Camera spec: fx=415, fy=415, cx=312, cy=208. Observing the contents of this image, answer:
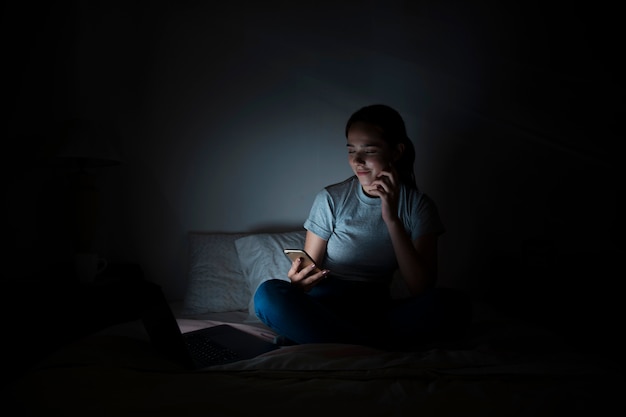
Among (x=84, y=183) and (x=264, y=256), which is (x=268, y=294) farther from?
(x=84, y=183)

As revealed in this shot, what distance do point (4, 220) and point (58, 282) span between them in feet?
1.62

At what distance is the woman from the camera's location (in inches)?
47.6

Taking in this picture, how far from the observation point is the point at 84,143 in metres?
1.59

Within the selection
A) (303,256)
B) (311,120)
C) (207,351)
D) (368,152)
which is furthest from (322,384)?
(311,120)

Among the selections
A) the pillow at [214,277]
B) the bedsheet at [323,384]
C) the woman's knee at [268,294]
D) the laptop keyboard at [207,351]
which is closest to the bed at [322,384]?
the bedsheet at [323,384]

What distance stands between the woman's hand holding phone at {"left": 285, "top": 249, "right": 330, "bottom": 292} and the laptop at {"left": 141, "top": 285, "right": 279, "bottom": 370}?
208 mm

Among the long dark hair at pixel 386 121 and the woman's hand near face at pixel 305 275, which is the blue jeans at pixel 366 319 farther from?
the long dark hair at pixel 386 121

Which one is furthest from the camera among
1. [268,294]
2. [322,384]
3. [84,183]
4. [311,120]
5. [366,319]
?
[311,120]

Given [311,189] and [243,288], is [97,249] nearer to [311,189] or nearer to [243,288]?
[243,288]

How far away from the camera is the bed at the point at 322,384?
2.23 ft

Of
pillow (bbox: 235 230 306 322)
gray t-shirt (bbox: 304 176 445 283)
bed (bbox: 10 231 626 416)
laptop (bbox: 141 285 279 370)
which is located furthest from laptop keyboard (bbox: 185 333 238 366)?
gray t-shirt (bbox: 304 176 445 283)

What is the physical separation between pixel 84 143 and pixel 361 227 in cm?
111

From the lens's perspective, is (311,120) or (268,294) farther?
(311,120)

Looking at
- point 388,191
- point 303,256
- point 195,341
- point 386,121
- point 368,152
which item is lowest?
point 195,341
